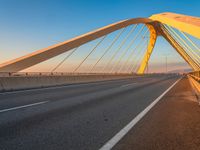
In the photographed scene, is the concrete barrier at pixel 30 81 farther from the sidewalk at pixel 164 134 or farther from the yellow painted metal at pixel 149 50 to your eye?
the yellow painted metal at pixel 149 50

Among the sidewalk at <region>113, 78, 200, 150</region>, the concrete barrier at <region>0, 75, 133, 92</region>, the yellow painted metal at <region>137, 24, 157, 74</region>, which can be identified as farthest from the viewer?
the yellow painted metal at <region>137, 24, 157, 74</region>

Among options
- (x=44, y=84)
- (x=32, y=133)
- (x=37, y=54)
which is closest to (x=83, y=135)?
(x=32, y=133)

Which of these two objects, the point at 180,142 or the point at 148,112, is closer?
the point at 180,142

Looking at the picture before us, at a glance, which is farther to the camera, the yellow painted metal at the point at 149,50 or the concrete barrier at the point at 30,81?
the yellow painted metal at the point at 149,50

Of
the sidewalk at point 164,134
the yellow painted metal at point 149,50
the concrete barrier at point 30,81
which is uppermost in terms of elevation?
the yellow painted metal at point 149,50

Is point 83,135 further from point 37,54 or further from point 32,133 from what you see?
point 37,54

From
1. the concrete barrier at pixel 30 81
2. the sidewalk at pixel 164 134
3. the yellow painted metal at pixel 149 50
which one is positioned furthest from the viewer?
the yellow painted metal at pixel 149 50

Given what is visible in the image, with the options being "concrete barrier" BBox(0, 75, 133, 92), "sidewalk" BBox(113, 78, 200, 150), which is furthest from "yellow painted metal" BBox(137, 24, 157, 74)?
"sidewalk" BBox(113, 78, 200, 150)

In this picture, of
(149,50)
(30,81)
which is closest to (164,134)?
(30,81)

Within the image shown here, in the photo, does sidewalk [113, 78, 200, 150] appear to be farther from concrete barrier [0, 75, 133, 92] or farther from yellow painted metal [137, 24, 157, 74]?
yellow painted metal [137, 24, 157, 74]

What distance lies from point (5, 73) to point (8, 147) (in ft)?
41.9

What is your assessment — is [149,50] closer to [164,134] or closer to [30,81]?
[30,81]

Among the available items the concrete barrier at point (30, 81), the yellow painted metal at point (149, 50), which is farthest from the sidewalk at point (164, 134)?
the yellow painted metal at point (149, 50)

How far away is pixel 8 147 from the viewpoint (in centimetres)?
355
